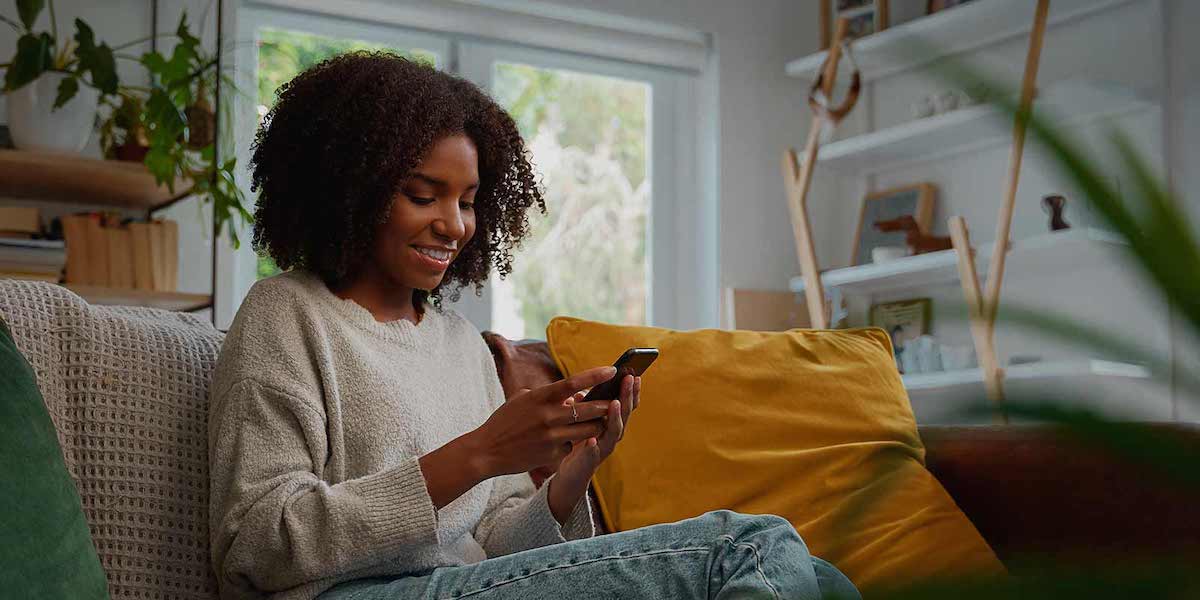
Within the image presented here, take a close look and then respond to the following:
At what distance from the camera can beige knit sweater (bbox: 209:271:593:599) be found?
3.75 ft

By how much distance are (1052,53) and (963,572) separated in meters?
3.60

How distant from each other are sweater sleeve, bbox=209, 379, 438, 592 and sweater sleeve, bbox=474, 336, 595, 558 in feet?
0.76

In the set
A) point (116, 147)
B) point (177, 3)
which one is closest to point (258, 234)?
point (116, 147)

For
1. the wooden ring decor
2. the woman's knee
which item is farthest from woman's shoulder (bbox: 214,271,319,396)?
the wooden ring decor

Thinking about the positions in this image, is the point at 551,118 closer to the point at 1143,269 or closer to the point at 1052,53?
the point at 1052,53

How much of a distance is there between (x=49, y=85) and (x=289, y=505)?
1.94 meters

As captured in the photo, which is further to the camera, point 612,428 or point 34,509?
point 612,428

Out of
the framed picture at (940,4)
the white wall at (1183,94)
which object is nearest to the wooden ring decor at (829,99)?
the framed picture at (940,4)

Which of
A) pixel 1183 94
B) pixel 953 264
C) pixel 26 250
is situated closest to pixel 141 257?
pixel 26 250

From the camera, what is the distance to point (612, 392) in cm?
133

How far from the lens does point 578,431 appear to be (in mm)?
1262

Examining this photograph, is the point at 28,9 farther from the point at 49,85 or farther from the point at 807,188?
the point at 807,188

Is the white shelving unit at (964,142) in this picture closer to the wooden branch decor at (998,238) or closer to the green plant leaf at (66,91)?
the wooden branch decor at (998,238)

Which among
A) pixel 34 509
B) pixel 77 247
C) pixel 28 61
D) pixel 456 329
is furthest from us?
pixel 77 247
